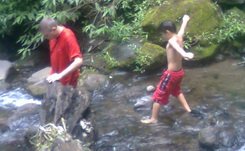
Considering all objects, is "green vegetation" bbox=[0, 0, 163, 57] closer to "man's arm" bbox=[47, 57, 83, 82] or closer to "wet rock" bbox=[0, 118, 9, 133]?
"wet rock" bbox=[0, 118, 9, 133]

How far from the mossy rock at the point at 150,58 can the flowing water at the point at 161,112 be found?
5.2 inches

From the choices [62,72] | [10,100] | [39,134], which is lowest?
[10,100]

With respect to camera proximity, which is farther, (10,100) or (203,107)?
(10,100)

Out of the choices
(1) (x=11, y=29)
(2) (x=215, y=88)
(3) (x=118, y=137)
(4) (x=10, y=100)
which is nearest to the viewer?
(3) (x=118, y=137)

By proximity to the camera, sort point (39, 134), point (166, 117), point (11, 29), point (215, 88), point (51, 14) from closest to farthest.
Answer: point (39, 134) < point (166, 117) < point (215, 88) < point (51, 14) < point (11, 29)

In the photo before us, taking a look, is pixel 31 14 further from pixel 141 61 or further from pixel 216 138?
pixel 216 138

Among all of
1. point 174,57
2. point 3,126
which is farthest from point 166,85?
point 3,126

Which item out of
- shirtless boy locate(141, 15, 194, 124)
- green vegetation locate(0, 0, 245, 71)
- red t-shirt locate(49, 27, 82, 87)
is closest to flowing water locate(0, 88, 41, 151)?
red t-shirt locate(49, 27, 82, 87)

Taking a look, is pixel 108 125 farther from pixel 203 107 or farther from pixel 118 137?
pixel 203 107

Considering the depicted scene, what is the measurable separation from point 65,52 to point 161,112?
1.68m

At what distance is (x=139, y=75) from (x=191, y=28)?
1.09 meters

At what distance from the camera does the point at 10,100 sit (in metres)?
7.91

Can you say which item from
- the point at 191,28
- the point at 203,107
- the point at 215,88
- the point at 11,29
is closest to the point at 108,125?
the point at 203,107

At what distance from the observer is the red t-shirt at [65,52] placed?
17.6 ft
